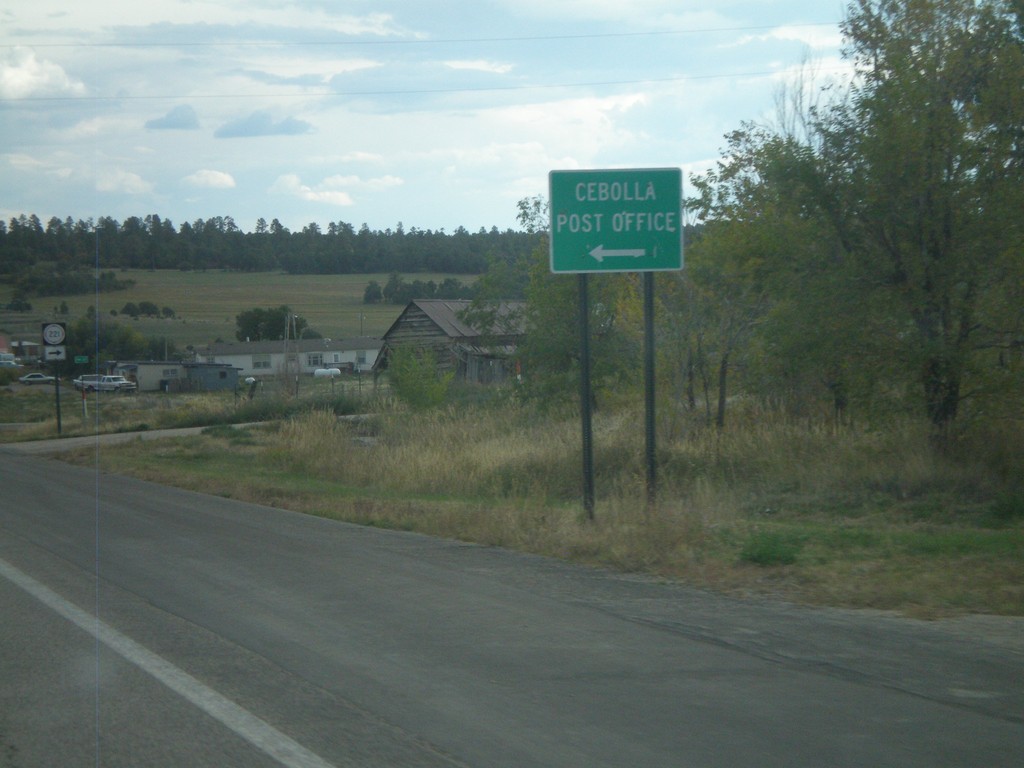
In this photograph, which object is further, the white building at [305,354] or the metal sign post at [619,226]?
the white building at [305,354]

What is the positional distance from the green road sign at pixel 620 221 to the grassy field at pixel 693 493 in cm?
296

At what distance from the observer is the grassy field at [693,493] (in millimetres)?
9062

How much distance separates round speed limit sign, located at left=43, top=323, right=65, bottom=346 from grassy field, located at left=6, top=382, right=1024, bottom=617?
782 cm

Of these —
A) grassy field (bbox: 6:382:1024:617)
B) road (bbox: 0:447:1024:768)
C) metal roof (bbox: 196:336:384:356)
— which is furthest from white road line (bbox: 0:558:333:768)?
metal roof (bbox: 196:336:384:356)

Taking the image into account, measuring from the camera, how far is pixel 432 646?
22.7 ft

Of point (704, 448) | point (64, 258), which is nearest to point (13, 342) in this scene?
point (64, 258)

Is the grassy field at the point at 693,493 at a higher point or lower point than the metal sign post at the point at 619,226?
lower

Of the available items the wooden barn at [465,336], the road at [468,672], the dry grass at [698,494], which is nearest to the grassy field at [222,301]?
the wooden barn at [465,336]

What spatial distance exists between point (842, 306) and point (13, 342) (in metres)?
38.6

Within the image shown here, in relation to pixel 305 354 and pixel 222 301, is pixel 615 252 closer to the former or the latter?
pixel 305 354

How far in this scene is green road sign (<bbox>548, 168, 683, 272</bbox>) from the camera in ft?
39.0

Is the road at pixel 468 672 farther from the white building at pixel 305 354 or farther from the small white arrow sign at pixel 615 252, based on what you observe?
the white building at pixel 305 354

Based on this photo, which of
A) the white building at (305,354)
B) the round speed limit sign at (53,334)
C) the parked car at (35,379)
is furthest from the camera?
the white building at (305,354)

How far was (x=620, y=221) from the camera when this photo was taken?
39.2 feet
